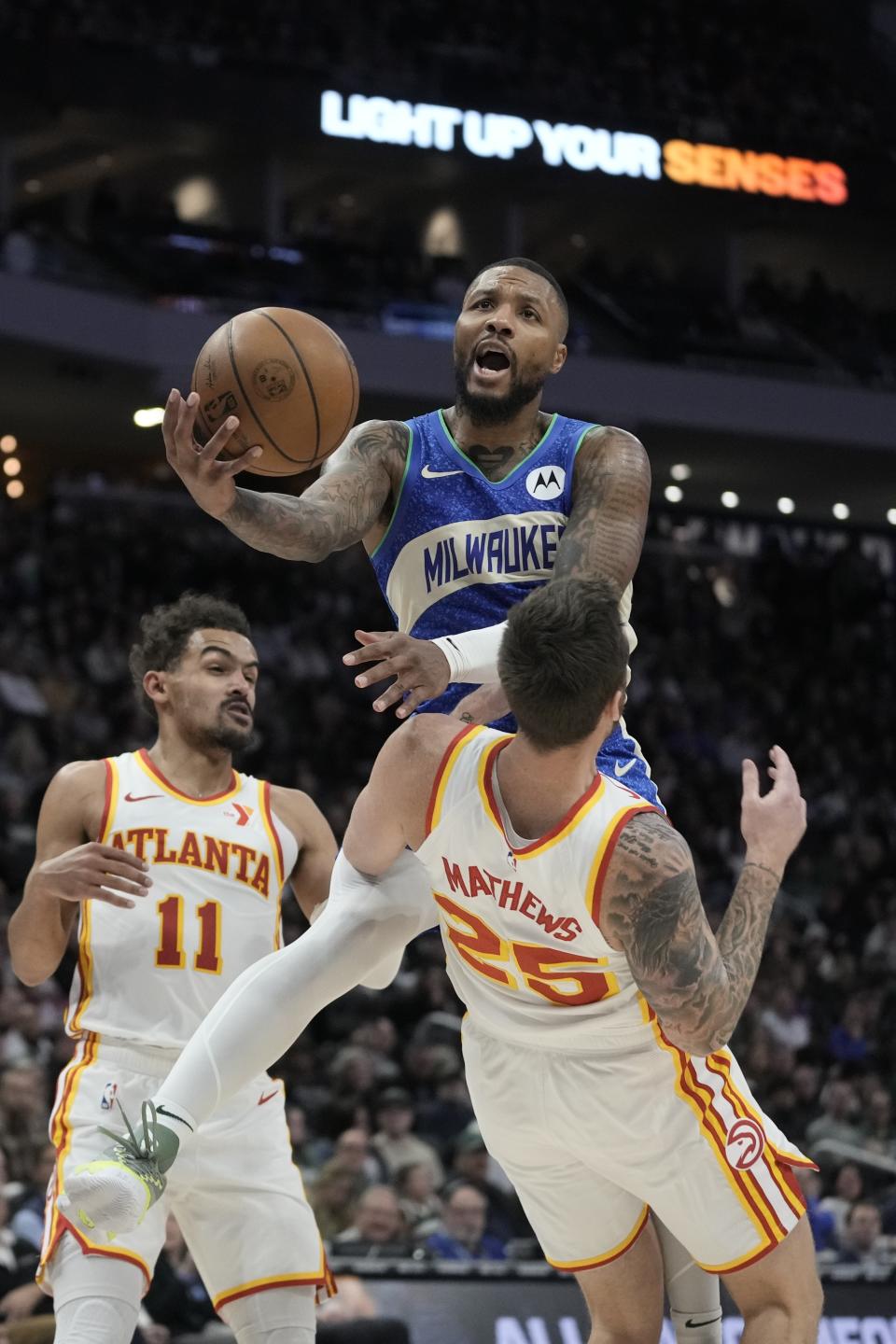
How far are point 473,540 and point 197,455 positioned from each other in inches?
31.0

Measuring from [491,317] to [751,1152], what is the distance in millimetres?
2085

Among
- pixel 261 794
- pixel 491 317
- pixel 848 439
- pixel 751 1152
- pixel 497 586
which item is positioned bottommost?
pixel 751 1152

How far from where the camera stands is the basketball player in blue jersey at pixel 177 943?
15.3ft

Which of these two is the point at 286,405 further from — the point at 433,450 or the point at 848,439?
the point at 848,439

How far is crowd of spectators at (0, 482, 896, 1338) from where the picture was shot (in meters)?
8.84

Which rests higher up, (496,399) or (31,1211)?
(496,399)

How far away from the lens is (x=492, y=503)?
4.42 metres

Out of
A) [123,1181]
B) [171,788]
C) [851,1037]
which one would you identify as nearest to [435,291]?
[851,1037]

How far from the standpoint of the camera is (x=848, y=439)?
20.7 m

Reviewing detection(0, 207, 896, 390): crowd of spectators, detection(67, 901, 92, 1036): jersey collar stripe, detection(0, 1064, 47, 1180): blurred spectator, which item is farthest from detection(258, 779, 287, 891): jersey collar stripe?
detection(0, 207, 896, 390): crowd of spectators

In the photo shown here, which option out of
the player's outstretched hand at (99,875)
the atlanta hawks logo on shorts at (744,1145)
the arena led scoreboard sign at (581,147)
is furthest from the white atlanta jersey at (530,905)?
the arena led scoreboard sign at (581,147)

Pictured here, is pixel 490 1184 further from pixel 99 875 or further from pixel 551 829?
pixel 551 829

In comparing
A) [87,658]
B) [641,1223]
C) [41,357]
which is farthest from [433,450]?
[41,357]

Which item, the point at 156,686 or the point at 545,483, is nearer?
the point at 545,483
